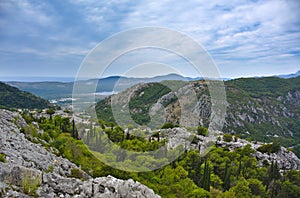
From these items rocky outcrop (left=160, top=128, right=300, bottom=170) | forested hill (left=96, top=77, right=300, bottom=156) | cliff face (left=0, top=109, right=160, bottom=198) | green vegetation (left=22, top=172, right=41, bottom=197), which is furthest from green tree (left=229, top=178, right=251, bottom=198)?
forested hill (left=96, top=77, right=300, bottom=156)

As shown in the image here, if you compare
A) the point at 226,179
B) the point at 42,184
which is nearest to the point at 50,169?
the point at 42,184

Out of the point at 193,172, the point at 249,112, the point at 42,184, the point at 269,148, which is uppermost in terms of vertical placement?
the point at 42,184

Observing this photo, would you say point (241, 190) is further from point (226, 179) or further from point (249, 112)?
point (249, 112)

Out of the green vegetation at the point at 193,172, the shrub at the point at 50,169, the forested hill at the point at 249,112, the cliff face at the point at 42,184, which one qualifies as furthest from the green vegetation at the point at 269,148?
the forested hill at the point at 249,112

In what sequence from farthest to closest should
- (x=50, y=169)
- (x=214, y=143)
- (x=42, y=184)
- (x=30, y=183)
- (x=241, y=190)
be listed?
(x=214, y=143)
(x=241, y=190)
(x=50, y=169)
(x=42, y=184)
(x=30, y=183)

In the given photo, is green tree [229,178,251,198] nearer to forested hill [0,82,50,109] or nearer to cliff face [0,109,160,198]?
cliff face [0,109,160,198]

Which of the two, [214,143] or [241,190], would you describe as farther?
[214,143]

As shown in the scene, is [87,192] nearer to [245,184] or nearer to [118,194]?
[118,194]

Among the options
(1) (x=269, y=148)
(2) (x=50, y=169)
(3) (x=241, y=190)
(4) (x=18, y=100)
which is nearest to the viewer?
(2) (x=50, y=169)

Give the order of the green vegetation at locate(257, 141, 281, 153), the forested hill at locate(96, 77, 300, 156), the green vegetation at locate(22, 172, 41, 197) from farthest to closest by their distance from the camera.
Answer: the forested hill at locate(96, 77, 300, 156) → the green vegetation at locate(257, 141, 281, 153) → the green vegetation at locate(22, 172, 41, 197)

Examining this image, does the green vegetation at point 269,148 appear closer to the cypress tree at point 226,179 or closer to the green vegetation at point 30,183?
the cypress tree at point 226,179
